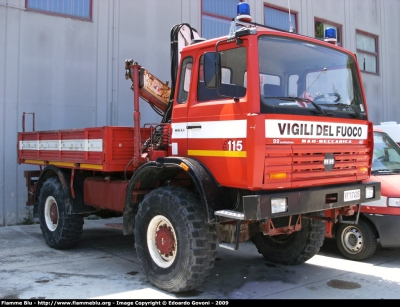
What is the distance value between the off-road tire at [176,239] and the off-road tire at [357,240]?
2.74 meters

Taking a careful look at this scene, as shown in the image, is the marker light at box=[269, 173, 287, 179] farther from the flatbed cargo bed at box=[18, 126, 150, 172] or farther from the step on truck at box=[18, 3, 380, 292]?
the flatbed cargo bed at box=[18, 126, 150, 172]

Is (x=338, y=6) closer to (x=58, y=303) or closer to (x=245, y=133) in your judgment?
(x=245, y=133)

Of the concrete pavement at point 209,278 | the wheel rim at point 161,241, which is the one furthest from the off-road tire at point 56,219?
the wheel rim at point 161,241

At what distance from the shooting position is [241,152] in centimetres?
429

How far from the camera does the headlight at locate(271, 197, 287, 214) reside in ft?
13.8

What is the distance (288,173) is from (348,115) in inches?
49.8

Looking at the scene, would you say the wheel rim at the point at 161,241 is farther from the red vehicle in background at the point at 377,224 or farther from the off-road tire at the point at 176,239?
the red vehicle in background at the point at 377,224

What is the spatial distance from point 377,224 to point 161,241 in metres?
3.22

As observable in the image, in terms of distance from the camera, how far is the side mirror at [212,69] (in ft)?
14.5

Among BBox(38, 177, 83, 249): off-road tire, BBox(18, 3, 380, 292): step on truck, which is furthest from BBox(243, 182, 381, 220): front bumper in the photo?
BBox(38, 177, 83, 249): off-road tire

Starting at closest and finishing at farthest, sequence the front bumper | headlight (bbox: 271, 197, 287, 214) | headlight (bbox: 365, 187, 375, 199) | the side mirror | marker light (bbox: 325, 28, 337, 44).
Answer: the front bumper
headlight (bbox: 271, 197, 287, 214)
the side mirror
headlight (bbox: 365, 187, 375, 199)
marker light (bbox: 325, 28, 337, 44)

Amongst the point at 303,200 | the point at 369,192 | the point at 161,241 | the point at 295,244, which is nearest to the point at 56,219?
the point at 161,241

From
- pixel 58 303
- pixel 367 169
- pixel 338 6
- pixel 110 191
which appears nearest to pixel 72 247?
pixel 110 191

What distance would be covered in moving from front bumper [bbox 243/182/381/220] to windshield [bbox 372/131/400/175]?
5.24 ft
